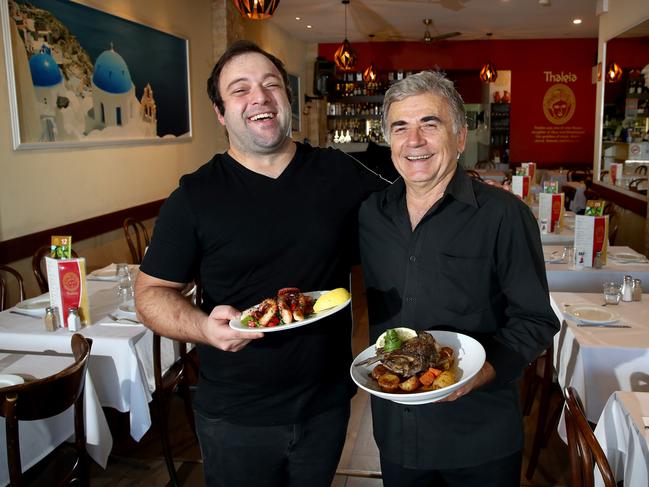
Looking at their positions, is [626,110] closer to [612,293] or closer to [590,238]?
[590,238]

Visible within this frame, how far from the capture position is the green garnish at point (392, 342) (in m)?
1.42

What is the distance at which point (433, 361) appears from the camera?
137 centimetres

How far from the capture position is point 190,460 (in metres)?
3.19

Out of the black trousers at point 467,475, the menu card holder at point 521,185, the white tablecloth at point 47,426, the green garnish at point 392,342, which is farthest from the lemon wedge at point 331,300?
the menu card holder at point 521,185

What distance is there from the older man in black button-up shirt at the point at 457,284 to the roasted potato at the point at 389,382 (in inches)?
10.4

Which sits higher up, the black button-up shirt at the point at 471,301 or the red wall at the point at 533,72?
the red wall at the point at 533,72

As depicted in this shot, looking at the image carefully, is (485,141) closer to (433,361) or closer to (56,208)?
(56,208)

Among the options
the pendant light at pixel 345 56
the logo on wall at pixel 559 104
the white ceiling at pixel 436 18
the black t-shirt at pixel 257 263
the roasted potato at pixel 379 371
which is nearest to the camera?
the roasted potato at pixel 379 371

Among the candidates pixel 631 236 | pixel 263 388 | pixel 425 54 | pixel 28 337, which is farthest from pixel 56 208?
pixel 425 54

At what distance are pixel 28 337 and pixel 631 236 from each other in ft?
21.3

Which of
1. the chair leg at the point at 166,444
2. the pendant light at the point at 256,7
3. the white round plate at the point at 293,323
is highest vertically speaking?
the pendant light at the point at 256,7

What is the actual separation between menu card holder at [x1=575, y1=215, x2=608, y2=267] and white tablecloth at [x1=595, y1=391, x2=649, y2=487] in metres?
1.74

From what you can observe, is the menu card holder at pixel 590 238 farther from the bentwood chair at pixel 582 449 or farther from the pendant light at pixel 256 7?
the pendant light at pixel 256 7

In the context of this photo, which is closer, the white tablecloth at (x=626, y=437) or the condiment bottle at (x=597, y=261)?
the white tablecloth at (x=626, y=437)
